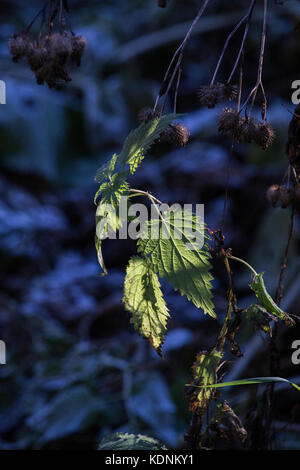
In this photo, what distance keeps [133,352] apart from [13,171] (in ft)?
7.23

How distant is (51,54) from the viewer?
1.00 metres

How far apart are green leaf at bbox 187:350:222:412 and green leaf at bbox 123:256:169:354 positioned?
14 centimetres

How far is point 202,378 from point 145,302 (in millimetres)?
214

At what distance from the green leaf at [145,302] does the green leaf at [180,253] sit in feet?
0.10

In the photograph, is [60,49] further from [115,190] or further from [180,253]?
[180,253]

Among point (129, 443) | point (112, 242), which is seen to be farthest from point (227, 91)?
point (112, 242)

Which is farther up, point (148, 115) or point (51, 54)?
point (51, 54)

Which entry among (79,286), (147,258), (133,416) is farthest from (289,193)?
(79,286)

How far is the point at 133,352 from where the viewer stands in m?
2.51

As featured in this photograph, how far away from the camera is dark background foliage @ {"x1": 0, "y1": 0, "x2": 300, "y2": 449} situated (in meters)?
2.01

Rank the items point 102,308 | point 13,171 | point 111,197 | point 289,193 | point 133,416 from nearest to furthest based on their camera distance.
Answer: point 111,197 < point 289,193 < point 133,416 < point 102,308 < point 13,171

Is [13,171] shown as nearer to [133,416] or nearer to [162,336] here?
[133,416]

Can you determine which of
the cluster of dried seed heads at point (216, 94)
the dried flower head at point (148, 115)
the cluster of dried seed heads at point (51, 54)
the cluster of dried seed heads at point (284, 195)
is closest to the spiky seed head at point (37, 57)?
the cluster of dried seed heads at point (51, 54)

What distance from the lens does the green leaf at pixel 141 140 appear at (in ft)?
2.88
